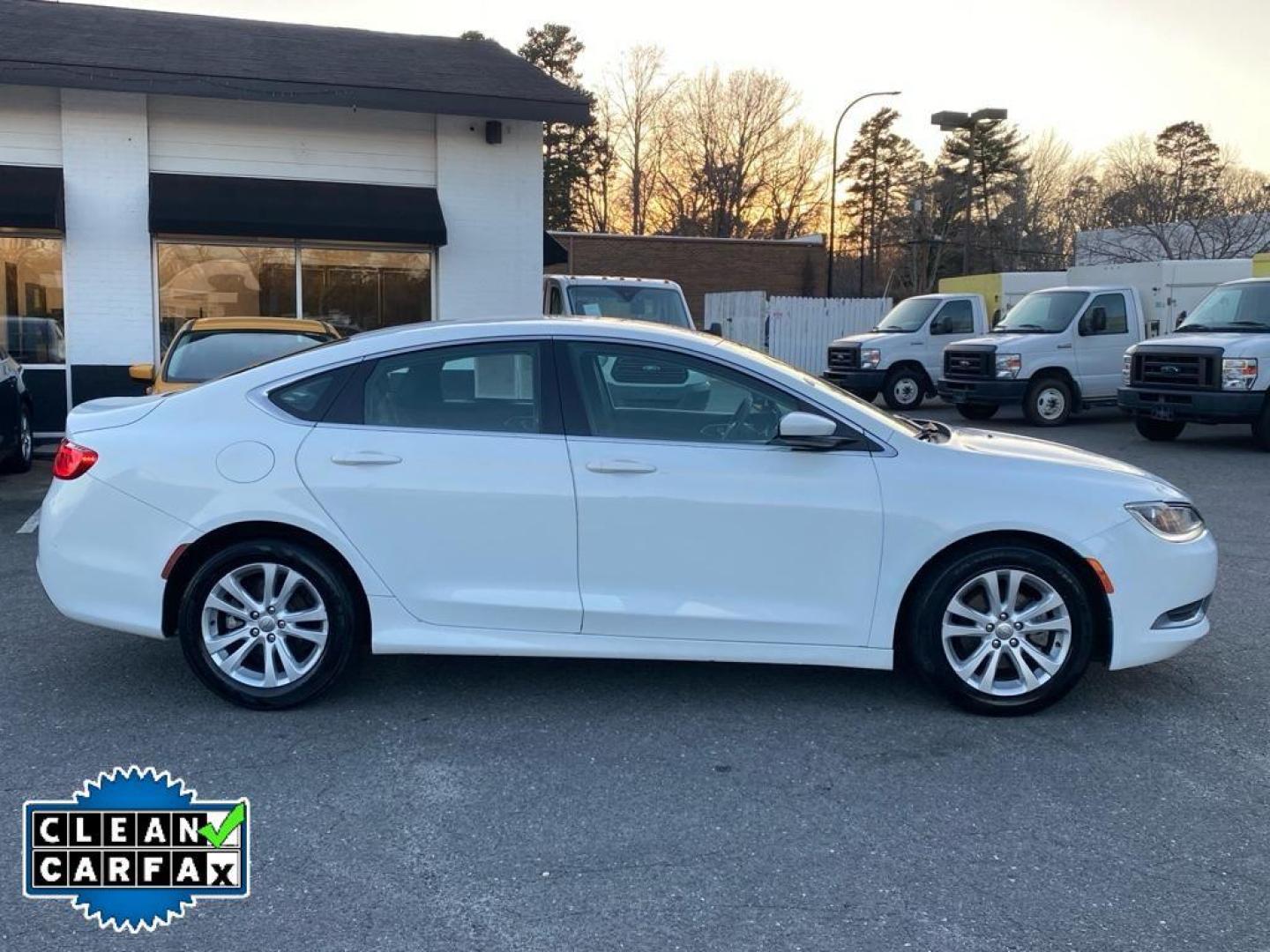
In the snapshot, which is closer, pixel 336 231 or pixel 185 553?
pixel 185 553

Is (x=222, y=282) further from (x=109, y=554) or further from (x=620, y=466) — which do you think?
(x=620, y=466)

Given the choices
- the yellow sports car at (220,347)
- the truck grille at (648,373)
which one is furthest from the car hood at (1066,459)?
the yellow sports car at (220,347)

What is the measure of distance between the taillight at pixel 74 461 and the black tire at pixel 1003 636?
3.41 meters

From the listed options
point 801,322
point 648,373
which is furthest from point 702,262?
point 648,373

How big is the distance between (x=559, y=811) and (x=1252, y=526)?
755 centimetres

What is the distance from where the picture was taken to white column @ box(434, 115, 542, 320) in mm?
14328

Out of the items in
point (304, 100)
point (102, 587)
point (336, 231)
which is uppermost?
point (304, 100)

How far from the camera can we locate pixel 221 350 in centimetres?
908

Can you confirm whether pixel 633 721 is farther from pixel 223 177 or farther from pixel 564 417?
pixel 223 177

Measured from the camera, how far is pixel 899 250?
6006 centimetres

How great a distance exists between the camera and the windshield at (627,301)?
12.9 metres

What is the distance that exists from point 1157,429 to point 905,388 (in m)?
5.38

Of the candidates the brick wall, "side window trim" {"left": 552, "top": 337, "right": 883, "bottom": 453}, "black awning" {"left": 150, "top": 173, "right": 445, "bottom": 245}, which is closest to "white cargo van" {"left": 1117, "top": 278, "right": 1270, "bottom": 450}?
"black awning" {"left": 150, "top": 173, "right": 445, "bottom": 245}

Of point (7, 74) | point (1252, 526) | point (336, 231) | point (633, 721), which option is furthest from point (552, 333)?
point (7, 74)
